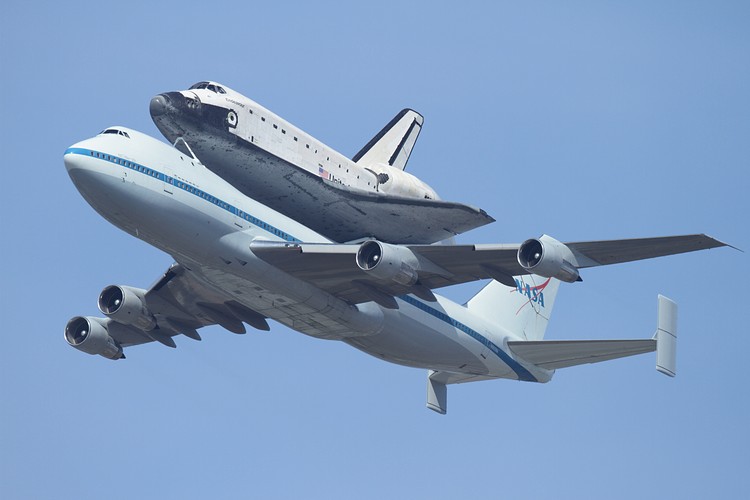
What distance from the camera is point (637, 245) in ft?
162

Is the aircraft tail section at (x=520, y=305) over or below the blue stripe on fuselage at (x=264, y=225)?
over

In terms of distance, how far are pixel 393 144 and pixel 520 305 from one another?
10.4 m

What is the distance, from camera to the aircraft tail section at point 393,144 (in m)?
65.6

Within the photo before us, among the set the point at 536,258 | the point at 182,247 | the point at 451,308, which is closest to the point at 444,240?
the point at 451,308

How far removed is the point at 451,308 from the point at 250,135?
13.1 meters

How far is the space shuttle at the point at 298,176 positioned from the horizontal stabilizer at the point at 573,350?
25.1ft

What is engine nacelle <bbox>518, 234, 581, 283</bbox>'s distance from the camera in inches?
1935

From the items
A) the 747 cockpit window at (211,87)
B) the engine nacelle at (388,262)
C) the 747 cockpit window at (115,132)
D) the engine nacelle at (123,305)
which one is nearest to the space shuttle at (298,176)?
the 747 cockpit window at (211,87)

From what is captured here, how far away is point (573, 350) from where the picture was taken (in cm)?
5916

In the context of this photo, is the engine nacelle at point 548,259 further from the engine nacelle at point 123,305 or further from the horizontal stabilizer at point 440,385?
the engine nacelle at point 123,305

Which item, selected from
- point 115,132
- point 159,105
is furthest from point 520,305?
point 115,132

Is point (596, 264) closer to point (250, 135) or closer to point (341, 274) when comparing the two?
point (341, 274)

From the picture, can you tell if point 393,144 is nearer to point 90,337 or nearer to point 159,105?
point 159,105

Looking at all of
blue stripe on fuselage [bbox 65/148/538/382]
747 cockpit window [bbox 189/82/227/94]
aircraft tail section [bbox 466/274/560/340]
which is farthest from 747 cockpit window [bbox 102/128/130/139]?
aircraft tail section [bbox 466/274/560/340]
